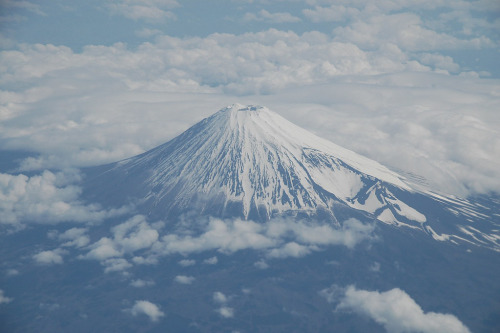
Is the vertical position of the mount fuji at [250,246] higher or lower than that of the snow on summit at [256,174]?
lower

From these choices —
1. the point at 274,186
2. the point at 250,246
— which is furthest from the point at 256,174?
the point at 250,246

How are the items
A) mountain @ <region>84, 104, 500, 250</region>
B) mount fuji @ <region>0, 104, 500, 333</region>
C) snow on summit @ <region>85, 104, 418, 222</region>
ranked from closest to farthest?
mount fuji @ <region>0, 104, 500, 333</region>, mountain @ <region>84, 104, 500, 250</region>, snow on summit @ <region>85, 104, 418, 222</region>

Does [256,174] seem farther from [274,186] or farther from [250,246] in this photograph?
[250,246]

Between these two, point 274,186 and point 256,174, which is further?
point 256,174

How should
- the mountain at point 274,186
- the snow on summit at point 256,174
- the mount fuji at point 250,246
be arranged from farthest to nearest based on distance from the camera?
the snow on summit at point 256,174 → the mountain at point 274,186 → the mount fuji at point 250,246

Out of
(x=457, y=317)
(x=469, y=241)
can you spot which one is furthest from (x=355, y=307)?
(x=469, y=241)

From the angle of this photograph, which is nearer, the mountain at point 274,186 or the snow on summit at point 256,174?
the mountain at point 274,186

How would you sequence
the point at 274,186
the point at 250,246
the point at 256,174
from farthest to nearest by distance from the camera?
the point at 256,174 → the point at 274,186 → the point at 250,246

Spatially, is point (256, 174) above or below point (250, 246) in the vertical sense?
above
